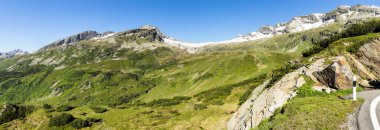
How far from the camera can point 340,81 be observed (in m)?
29.0

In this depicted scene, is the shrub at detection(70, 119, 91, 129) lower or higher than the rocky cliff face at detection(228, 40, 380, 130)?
lower

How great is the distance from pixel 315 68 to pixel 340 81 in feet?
15.5

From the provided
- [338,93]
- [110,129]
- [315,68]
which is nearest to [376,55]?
[315,68]

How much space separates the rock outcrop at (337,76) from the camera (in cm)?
2887

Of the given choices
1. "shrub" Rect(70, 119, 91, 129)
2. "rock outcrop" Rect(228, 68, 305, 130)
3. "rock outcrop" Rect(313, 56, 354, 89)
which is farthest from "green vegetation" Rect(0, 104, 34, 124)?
"rock outcrop" Rect(313, 56, 354, 89)

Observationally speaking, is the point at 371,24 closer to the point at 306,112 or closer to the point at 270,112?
the point at 270,112

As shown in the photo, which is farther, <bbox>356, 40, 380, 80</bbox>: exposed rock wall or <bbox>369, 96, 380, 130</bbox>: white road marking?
<bbox>356, 40, 380, 80</bbox>: exposed rock wall

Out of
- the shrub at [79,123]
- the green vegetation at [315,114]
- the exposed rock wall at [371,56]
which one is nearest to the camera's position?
the green vegetation at [315,114]

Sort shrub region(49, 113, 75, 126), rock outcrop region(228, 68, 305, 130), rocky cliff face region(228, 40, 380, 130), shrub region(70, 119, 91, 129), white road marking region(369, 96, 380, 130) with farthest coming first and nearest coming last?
shrub region(49, 113, 75, 126) < shrub region(70, 119, 91, 129) < rock outcrop region(228, 68, 305, 130) < rocky cliff face region(228, 40, 380, 130) < white road marking region(369, 96, 380, 130)

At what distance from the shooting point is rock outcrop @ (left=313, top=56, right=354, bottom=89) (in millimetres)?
28873

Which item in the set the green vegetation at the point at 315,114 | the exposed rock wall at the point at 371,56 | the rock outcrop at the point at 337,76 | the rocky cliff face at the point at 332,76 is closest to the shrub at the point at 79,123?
the rocky cliff face at the point at 332,76

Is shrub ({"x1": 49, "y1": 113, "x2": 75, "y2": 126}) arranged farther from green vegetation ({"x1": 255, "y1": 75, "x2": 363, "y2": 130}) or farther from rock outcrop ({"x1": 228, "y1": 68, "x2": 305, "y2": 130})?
green vegetation ({"x1": 255, "y1": 75, "x2": 363, "y2": 130})

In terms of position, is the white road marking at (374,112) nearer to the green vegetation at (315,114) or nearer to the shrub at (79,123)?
the green vegetation at (315,114)

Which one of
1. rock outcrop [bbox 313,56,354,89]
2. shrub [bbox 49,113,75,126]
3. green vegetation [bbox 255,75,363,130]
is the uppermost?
rock outcrop [bbox 313,56,354,89]
